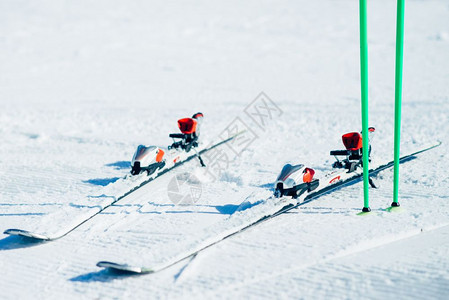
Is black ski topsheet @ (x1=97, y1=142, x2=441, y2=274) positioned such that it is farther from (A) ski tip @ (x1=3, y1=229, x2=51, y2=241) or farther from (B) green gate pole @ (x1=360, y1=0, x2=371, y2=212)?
(A) ski tip @ (x1=3, y1=229, x2=51, y2=241)

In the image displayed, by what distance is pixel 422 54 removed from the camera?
1472cm

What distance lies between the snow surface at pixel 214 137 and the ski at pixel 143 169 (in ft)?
0.33

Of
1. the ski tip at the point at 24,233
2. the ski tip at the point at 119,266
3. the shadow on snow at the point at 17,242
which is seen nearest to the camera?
the ski tip at the point at 119,266

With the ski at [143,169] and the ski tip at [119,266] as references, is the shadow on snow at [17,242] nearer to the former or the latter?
the ski at [143,169]

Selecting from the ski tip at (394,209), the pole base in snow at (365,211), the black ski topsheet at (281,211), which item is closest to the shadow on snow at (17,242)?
the black ski topsheet at (281,211)

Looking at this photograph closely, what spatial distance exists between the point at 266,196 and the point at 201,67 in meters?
9.06

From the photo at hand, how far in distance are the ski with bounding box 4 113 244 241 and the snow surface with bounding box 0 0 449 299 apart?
101 mm

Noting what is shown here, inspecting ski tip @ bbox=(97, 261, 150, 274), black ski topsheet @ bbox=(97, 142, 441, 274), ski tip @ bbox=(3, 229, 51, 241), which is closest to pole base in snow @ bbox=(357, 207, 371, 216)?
black ski topsheet @ bbox=(97, 142, 441, 274)

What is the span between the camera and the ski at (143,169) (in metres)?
6.04

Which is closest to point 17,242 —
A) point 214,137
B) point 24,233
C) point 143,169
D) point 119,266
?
point 24,233

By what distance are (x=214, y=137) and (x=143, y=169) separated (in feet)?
8.65

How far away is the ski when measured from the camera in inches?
238

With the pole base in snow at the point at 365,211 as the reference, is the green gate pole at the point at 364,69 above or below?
above

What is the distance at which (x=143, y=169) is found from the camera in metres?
7.36
